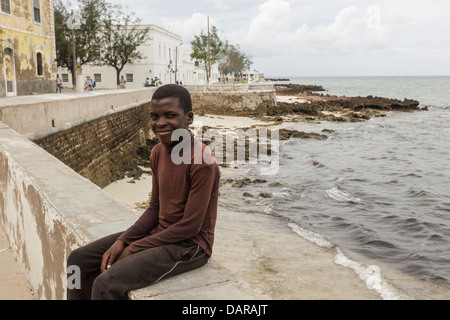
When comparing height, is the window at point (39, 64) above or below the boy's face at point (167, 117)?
above

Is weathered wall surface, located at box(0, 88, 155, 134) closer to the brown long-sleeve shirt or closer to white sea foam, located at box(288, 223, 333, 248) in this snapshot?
white sea foam, located at box(288, 223, 333, 248)

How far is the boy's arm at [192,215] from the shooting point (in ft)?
7.43

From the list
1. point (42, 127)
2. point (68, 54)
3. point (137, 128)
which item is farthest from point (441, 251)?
point (68, 54)

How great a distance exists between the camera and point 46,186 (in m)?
3.43

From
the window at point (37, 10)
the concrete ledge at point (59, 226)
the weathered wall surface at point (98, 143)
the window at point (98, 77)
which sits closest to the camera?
the concrete ledge at point (59, 226)

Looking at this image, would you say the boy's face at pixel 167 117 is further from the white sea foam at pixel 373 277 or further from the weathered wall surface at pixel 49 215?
the white sea foam at pixel 373 277

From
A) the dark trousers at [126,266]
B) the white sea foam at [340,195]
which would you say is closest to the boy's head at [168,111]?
the dark trousers at [126,266]

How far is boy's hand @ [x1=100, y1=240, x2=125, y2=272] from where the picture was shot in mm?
2299

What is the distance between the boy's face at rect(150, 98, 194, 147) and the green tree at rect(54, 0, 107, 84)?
3682 centimetres

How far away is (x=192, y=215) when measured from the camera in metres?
2.29

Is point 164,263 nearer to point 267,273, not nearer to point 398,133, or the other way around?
point 267,273

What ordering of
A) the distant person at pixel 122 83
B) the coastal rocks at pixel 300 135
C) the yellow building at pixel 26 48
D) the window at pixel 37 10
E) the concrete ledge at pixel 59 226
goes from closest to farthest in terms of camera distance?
the concrete ledge at pixel 59 226 < the yellow building at pixel 26 48 < the window at pixel 37 10 < the coastal rocks at pixel 300 135 < the distant person at pixel 122 83

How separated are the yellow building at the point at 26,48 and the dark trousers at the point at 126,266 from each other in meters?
18.3

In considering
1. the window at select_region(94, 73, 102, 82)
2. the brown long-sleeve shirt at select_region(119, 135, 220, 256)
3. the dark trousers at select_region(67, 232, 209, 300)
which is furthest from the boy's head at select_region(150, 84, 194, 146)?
the window at select_region(94, 73, 102, 82)
